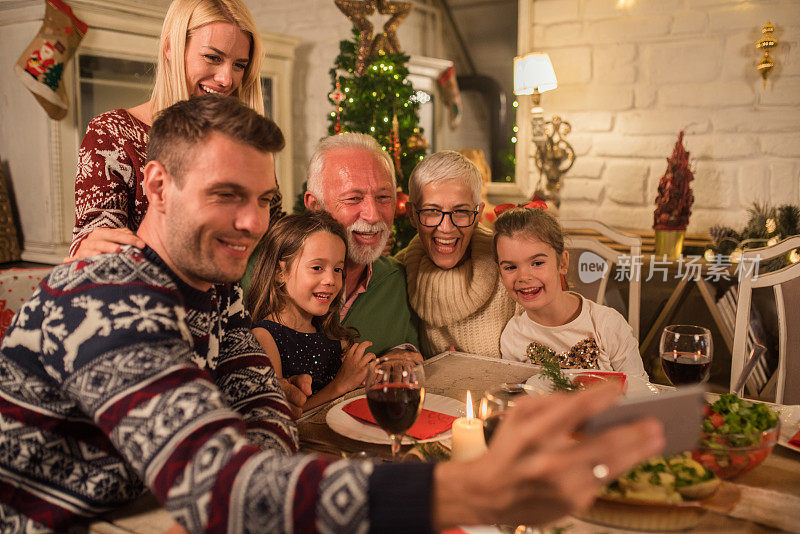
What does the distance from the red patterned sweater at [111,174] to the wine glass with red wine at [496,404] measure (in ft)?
3.90

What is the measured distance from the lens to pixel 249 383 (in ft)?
4.02

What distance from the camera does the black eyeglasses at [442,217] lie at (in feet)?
7.05

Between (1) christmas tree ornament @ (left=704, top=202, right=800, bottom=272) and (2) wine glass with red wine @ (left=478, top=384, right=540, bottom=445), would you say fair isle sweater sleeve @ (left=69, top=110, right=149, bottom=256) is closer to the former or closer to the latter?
(2) wine glass with red wine @ (left=478, top=384, right=540, bottom=445)

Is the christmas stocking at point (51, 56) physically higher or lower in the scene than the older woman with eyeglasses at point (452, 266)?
higher

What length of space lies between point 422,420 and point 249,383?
371 millimetres

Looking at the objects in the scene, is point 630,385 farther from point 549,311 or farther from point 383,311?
point 383,311

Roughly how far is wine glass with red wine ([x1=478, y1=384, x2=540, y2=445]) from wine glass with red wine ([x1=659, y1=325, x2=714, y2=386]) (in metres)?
0.50

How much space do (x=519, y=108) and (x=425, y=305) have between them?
274 cm

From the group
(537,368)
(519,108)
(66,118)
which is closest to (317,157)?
(537,368)

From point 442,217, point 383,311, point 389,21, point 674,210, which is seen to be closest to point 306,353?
point 383,311

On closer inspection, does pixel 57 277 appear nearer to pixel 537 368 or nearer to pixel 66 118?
pixel 537 368

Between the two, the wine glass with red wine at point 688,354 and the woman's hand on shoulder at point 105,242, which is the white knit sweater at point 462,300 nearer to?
the wine glass with red wine at point 688,354

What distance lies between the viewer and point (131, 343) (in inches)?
33.1

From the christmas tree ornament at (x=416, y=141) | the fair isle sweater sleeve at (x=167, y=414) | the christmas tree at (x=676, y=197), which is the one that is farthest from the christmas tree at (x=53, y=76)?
the christmas tree at (x=676, y=197)
